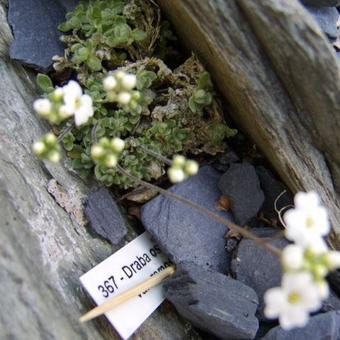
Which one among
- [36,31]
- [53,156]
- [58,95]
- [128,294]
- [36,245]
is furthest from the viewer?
[36,31]

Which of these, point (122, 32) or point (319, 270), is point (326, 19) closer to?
point (122, 32)

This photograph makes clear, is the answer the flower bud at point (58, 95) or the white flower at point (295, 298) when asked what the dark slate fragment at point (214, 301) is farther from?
the flower bud at point (58, 95)

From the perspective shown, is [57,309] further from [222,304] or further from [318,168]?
[318,168]

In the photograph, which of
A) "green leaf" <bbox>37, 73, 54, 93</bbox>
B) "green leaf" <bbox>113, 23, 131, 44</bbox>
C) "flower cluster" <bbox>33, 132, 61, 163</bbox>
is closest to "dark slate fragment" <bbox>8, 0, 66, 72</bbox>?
"green leaf" <bbox>37, 73, 54, 93</bbox>

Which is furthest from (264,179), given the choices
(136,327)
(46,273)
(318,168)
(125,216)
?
(46,273)

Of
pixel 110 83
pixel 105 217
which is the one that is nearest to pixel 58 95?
pixel 110 83

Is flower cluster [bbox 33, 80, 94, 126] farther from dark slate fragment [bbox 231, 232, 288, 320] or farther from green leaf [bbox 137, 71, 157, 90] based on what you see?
dark slate fragment [bbox 231, 232, 288, 320]
